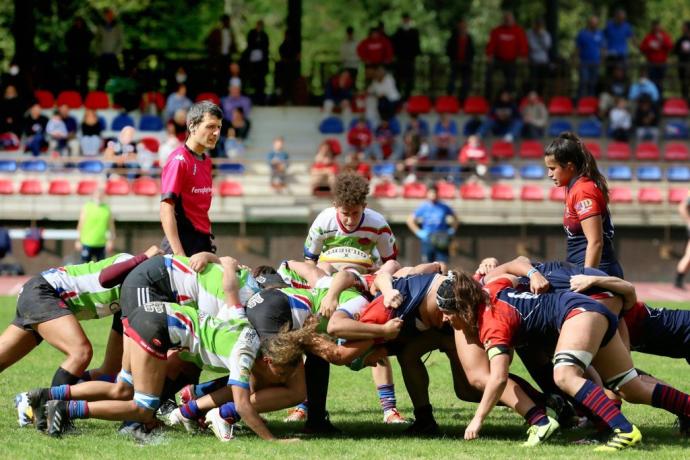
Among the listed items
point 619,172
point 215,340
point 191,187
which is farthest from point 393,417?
point 619,172

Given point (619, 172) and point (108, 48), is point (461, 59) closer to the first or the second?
point (619, 172)

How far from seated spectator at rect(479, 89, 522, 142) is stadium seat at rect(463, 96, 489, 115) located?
0.87 ft

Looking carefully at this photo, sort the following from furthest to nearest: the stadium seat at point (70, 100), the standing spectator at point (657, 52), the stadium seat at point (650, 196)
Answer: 1. the standing spectator at point (657, 52)
2. the stadium seat at point (70, 100)
3. the stadium seat at point (650, 196)

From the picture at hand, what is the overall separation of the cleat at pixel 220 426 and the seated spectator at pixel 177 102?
50.3 feet

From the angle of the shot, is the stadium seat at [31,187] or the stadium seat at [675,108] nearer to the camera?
the stadium seat at [31,187]

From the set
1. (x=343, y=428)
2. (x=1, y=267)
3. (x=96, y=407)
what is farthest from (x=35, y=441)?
(x=1, y=267)

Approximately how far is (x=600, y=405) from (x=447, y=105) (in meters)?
16.9

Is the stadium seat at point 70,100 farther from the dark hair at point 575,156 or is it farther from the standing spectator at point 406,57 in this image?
the dark hair at point 575,156

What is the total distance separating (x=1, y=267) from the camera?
19.8m

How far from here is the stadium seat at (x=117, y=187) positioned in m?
20.5

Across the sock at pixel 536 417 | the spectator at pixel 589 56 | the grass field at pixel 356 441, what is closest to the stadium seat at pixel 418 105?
the spectator at pixel 589 56

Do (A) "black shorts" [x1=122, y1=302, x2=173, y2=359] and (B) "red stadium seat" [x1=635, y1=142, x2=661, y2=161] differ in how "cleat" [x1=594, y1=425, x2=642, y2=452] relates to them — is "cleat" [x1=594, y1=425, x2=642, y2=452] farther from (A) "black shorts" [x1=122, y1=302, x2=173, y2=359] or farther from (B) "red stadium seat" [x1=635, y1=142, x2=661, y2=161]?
(B) "red stadium seat" [x1=635, y1=142, x2=661, y2=161]

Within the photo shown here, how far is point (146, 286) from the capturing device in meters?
7.44

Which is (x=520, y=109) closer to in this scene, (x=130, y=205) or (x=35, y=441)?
(x=130, y=205)
